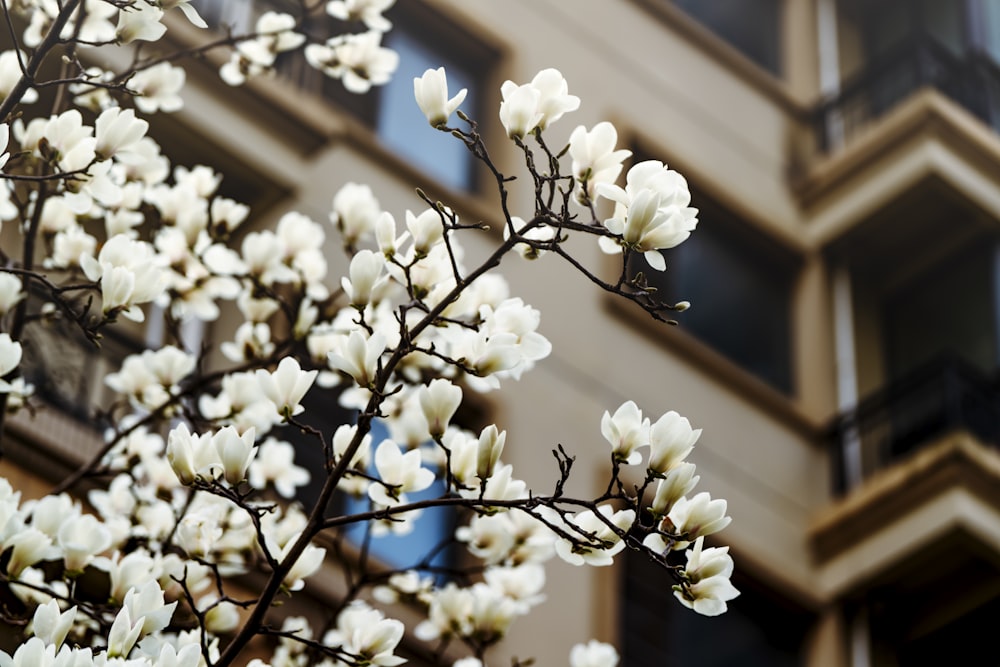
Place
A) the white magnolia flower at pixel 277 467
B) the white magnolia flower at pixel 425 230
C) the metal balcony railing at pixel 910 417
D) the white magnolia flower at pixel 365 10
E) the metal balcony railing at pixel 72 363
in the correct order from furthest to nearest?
the metal balcony railing at pixel 910 417, the metal balcony railing at pixel 72 363, the white magnolia flower at pixel 277 467, the white magnolia flower at pixel 365 10, the white magnolia flower at pixel 425 230

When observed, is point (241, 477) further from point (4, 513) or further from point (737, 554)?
point (737, 554)

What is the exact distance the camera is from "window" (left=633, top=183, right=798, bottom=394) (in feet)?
36.3

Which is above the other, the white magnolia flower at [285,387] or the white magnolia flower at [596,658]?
the white magnolia flower at [596,658]

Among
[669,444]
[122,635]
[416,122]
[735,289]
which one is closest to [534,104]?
[669,444]

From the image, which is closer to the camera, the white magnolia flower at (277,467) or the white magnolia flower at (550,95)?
the white magnolia flower at (550,95)

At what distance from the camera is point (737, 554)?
9766mm

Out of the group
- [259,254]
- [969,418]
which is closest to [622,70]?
[969,418]

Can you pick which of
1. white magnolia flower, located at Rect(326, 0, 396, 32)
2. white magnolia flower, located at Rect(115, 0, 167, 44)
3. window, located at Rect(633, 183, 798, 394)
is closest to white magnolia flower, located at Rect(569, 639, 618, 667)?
white magnolia flower, located at Rect(326, 0, 396, 32)

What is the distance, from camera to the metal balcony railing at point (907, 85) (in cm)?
1201

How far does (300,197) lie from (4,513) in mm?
4819

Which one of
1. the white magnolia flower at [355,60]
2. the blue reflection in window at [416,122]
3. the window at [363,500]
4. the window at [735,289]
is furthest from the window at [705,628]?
the white magnolia flower at [355,60]

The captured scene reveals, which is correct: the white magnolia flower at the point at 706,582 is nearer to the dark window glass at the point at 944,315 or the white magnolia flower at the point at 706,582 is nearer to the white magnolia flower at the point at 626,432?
the white magnolia flower at the point at 626,432

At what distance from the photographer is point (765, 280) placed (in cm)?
1172

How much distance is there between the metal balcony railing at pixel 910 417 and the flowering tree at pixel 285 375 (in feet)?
17.2
